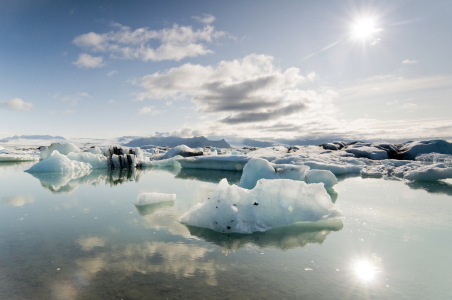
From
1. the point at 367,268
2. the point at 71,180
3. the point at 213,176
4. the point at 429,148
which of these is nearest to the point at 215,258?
the point at 367,268

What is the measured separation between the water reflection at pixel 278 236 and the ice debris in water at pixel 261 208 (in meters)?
0.10

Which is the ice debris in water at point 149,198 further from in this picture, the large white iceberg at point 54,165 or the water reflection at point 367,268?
the large white iceberg at point 54,165

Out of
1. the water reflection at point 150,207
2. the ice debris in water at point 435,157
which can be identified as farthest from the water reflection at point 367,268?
the ice debris in water at point 435,157

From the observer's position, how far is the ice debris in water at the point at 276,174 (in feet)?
19.2

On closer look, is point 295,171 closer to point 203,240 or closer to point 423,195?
point 423,195

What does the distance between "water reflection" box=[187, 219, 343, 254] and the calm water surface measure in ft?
0.04

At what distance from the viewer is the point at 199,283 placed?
1798 millimetres

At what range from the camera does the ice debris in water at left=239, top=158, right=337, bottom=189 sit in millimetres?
5848

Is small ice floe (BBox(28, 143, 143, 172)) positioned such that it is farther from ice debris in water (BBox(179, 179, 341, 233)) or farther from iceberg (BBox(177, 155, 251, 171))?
ice debris in water (BBox(179, 179, 341, 233))

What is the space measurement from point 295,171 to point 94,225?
15.1 ft

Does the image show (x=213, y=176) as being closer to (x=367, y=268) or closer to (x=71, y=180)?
(x=71, y=180)

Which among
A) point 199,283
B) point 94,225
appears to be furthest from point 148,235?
point 199,283

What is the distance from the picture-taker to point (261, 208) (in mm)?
3307

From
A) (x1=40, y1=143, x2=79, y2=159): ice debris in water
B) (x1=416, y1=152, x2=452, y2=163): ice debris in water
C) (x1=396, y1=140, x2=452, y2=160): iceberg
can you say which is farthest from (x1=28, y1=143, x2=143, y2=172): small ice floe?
(x1=396, y1=140, x2=452, y2=160): iceberg
